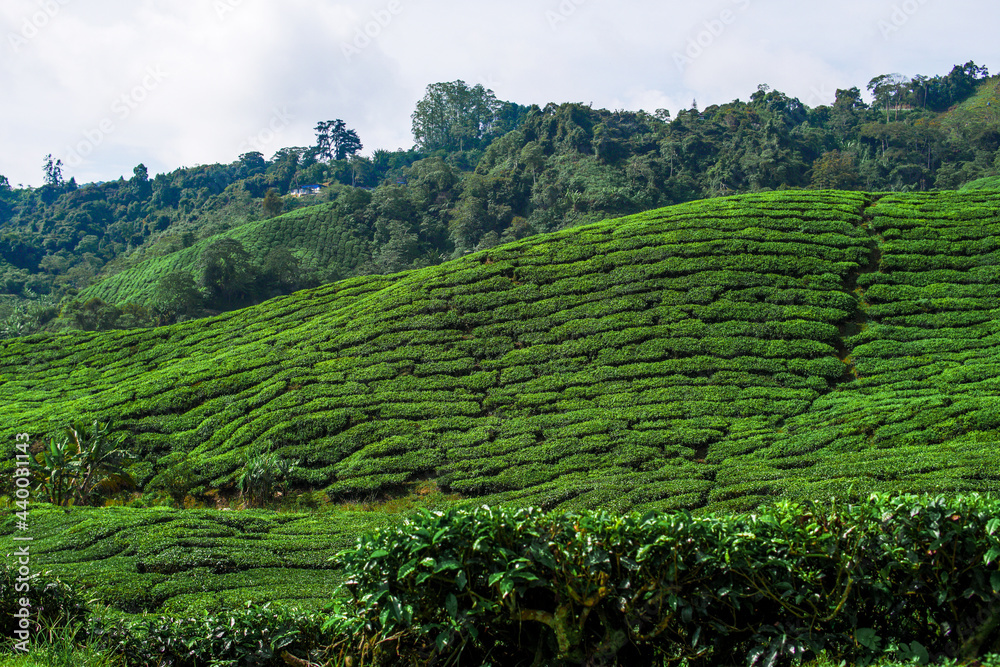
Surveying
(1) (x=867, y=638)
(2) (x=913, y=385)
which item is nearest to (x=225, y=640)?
(1) (x=867, y=638)

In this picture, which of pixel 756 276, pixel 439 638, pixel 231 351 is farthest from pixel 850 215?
pixel 439 638

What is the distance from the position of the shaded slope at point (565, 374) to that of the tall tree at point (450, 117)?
63.1m

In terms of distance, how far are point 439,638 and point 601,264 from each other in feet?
67.7

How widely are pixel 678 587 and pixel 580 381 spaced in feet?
46.3

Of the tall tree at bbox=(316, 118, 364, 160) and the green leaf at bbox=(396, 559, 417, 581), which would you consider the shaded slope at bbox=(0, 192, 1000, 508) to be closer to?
the green leaf at bbox=(396, 559, 417, 581)

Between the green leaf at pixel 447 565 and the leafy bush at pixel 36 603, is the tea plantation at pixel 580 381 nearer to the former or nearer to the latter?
the leafy bush at pixel 36 603

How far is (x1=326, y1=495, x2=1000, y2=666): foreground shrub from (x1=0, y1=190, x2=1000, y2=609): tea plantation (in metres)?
5.21

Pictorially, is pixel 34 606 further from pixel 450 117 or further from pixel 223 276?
pixel 450 117

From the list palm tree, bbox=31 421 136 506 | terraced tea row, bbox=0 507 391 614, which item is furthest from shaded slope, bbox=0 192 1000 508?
terraced tea row, bbox=0 507 391 614

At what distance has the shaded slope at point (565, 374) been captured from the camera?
1484 centimetres

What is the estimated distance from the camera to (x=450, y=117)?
88.4 metres

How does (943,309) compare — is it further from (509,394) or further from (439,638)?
(439,638)

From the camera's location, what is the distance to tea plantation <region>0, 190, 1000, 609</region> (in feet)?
41.2

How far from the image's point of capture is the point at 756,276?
22219 mm
